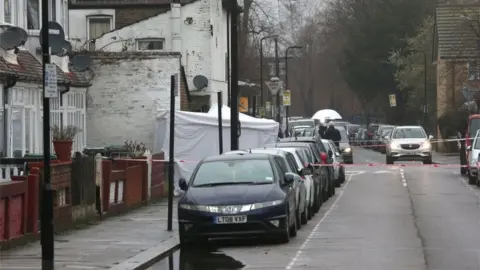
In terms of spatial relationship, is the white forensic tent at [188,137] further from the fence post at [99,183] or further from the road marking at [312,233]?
the fence post at [99,183]

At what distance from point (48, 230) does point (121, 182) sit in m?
9.40

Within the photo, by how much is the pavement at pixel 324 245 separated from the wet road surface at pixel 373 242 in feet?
0.04

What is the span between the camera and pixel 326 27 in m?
101

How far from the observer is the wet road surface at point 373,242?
47.4 ft

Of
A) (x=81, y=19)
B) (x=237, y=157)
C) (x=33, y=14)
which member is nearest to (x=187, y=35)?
(x=81, y=19)

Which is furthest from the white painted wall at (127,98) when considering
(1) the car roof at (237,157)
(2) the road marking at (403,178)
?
(1) the car roof at (237,157)

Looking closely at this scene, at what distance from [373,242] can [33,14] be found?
12668 millimetres

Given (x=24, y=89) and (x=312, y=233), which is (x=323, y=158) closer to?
(x=24, y=89)

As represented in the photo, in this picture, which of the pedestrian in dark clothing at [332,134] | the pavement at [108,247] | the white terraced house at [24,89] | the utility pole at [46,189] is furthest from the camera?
the pedestrian in dark clothing at [332,134]

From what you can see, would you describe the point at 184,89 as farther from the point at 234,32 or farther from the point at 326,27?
the point at 326,27

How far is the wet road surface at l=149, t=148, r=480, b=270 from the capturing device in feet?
47.4

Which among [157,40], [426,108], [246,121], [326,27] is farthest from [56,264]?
[326,27]

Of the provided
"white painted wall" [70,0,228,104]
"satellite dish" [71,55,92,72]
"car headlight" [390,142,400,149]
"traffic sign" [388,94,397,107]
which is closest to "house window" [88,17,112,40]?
"white painted wall" [70,0,228,104]

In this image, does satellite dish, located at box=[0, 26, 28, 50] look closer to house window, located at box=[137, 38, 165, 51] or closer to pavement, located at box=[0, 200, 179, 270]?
pavement, located at box=[0, 200, 179, 270]
